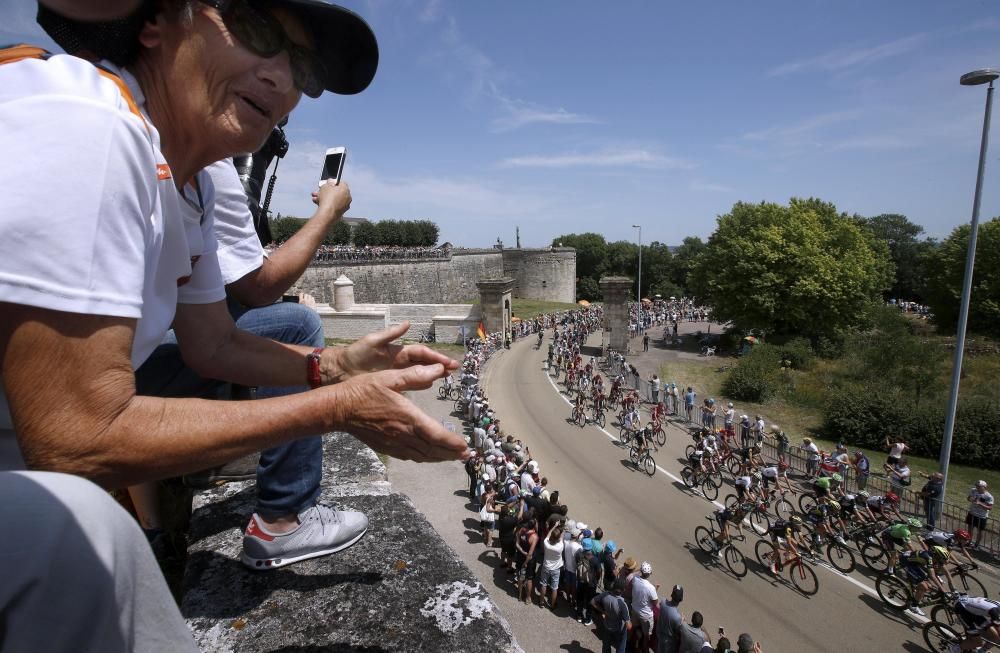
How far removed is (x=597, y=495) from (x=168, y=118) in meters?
13.5

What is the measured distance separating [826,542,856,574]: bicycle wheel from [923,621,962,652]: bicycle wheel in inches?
70.1

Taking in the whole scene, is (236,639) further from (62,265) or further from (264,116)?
(264,116)

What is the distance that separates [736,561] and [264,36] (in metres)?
11.6

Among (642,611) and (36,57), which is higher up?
(36,57)

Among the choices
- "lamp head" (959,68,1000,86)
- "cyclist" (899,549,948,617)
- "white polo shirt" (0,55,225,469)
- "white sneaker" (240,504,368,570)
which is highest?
"lamp head" (959,68,1000,86)

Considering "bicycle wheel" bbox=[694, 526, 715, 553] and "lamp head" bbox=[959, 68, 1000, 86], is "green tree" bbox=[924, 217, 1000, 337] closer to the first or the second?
"lamp head" bbox=[959, 68, 1000, 86]

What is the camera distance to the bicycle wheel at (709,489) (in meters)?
13.4

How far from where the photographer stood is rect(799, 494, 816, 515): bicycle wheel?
12198mm

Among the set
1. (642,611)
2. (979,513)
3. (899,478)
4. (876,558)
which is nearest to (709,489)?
(876,558)

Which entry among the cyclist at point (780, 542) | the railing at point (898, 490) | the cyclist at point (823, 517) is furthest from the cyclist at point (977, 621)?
the railing at point (898, 490)

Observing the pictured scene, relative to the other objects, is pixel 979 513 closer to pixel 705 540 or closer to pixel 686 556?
pixel 705 540

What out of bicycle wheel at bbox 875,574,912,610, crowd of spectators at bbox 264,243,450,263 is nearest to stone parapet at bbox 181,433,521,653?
bicycle wheel at bbox 875,574,912,610

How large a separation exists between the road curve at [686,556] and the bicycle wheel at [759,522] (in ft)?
0.71

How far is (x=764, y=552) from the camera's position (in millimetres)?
10891
